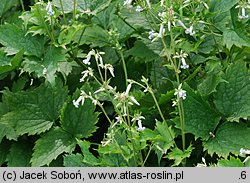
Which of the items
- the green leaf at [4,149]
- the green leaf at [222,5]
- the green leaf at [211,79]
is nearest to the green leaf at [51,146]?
the green leaf at [4,149]

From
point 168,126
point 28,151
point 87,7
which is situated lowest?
point 28,151

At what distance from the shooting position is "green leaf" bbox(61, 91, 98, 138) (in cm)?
256

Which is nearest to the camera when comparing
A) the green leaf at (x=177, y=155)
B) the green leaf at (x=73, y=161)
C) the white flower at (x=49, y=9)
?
the green leaf at (x=177, y=155)

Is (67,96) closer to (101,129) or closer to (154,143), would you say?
(101,129)

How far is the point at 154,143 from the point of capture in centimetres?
228

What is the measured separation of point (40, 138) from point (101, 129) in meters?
0.33

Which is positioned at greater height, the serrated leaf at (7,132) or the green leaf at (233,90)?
the green leaf at (233,90)

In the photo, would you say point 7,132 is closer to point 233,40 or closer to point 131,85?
point 131,85

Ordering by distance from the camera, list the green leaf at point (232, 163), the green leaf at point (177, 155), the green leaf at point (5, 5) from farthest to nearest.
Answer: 1. the green leaf at point (5, 5)
2. the green leaf at point (177, 155)
3. the green leaf at point (232, 163)

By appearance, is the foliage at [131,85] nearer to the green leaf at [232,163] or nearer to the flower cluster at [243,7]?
the flower cluster at [243,7]

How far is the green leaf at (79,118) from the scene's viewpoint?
2561mm

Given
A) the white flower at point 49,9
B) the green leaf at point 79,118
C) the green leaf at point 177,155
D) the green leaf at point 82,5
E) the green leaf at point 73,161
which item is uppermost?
the white flower at point 49,9

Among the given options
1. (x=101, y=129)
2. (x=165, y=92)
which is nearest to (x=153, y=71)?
(x=165, y=92)

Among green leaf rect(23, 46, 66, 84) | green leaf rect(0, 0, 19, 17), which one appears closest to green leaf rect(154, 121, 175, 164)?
green leaf rect(23, 46, 66, 84)
